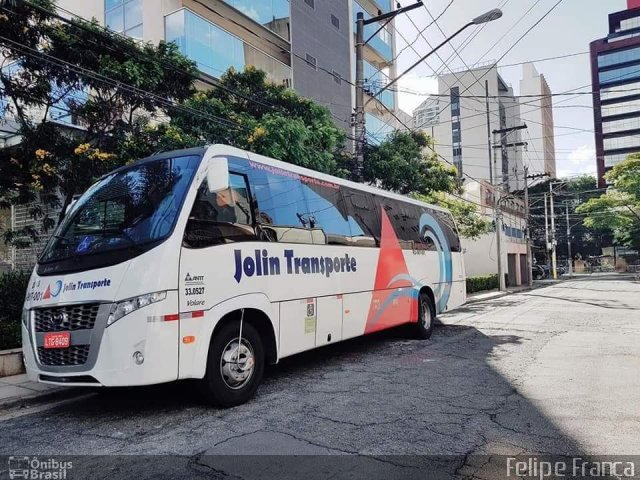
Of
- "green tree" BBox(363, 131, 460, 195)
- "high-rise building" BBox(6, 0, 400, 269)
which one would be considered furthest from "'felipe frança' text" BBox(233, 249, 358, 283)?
"green tree" BBox(363, 131, 460, 195)

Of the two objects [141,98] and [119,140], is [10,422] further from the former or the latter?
[141,98]

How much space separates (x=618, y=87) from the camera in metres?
95.1

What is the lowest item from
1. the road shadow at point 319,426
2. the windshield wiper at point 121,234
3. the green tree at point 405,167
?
the road shadow at point 319,426

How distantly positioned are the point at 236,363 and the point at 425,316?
6142 millimetres

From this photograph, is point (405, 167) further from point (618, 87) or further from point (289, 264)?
point (618, 87)

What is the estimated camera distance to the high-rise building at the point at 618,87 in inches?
3671

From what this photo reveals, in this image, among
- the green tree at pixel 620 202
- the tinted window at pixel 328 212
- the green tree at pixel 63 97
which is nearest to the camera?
the tinted window at pixel 328 212

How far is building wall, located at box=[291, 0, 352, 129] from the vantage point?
23.4 metres

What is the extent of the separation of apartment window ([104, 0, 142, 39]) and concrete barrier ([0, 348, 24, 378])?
46.1 feet

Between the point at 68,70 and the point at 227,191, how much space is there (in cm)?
701

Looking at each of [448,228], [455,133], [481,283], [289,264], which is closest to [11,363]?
[289,264]

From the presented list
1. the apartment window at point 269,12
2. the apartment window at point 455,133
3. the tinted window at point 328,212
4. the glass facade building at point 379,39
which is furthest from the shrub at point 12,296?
the apartment window at point 455,133

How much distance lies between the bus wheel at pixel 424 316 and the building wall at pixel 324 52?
1366 cm

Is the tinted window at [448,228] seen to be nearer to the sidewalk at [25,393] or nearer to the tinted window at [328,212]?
the tinted window at [328,212]
